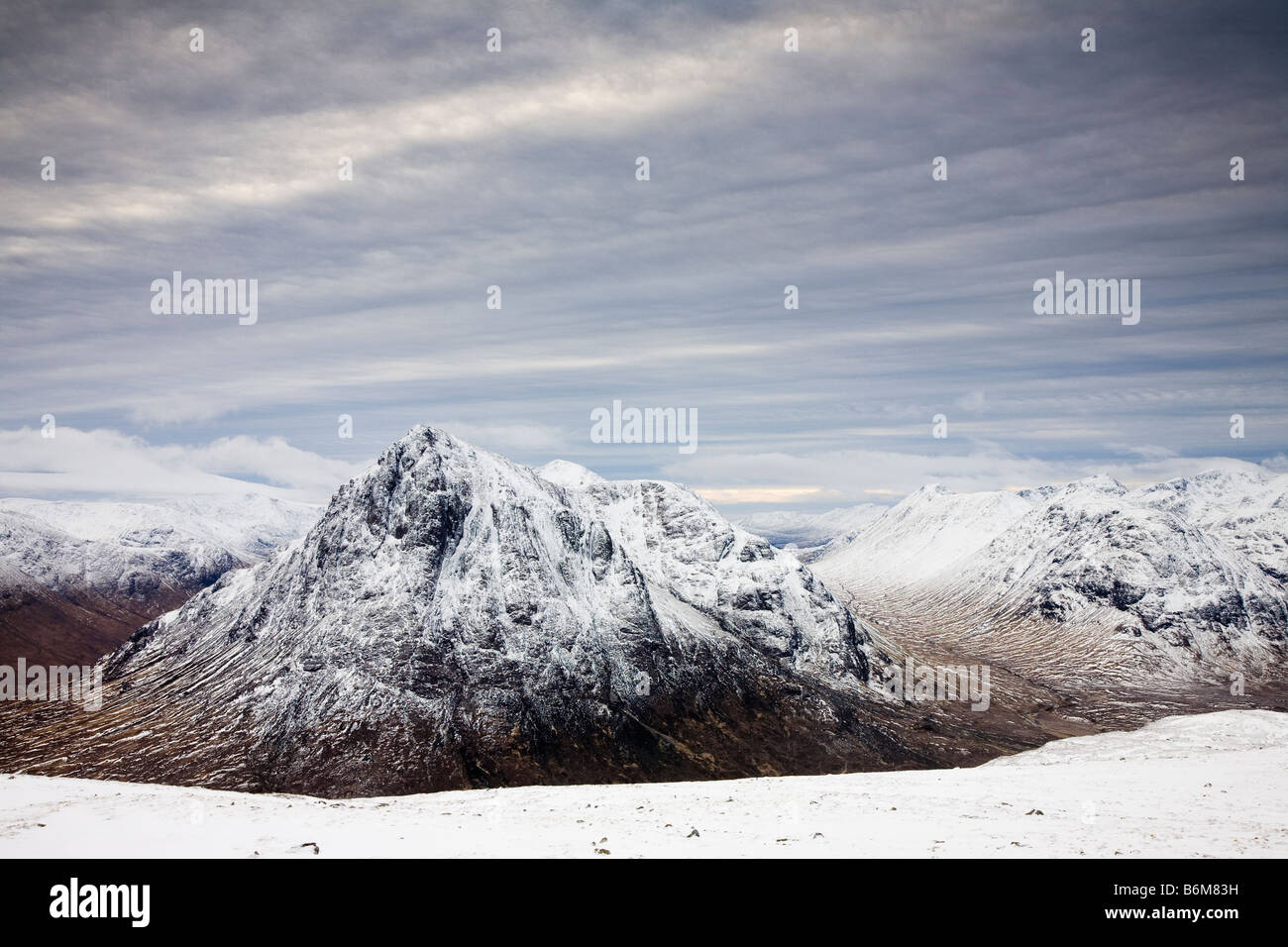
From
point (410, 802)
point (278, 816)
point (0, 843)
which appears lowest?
point (410, 802)
